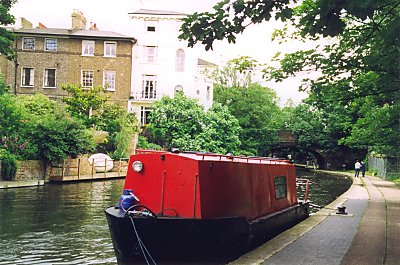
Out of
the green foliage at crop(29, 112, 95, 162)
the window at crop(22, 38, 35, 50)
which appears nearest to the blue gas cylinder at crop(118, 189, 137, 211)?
the green foliage at crop(29, 112, 95, 162)

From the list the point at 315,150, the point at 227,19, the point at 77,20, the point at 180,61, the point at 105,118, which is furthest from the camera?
the point at 315,150

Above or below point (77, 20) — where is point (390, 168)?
below

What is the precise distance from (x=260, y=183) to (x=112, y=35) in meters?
31.9

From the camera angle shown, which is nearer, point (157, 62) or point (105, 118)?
point (105, 118)

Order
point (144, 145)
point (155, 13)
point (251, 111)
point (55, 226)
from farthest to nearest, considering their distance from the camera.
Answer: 1. point (251, 111)
2. point (155, 13)
3. point (144, 145)
4. point (55, 226)

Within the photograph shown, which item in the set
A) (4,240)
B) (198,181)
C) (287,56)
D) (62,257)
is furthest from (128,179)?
(287,56)

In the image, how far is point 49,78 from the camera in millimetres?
39500

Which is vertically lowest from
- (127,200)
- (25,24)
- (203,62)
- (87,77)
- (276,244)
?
(276,244)

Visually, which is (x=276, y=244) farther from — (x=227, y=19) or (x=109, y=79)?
(x=109, y=79)

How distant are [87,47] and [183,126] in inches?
438

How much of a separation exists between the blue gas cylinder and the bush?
1540cm

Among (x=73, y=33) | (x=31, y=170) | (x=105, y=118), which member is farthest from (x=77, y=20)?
(x=31, y=170)

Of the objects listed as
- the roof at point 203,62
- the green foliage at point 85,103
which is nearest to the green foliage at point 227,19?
the green foliage at point 85,103

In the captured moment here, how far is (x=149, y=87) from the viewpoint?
4059 centimetres
